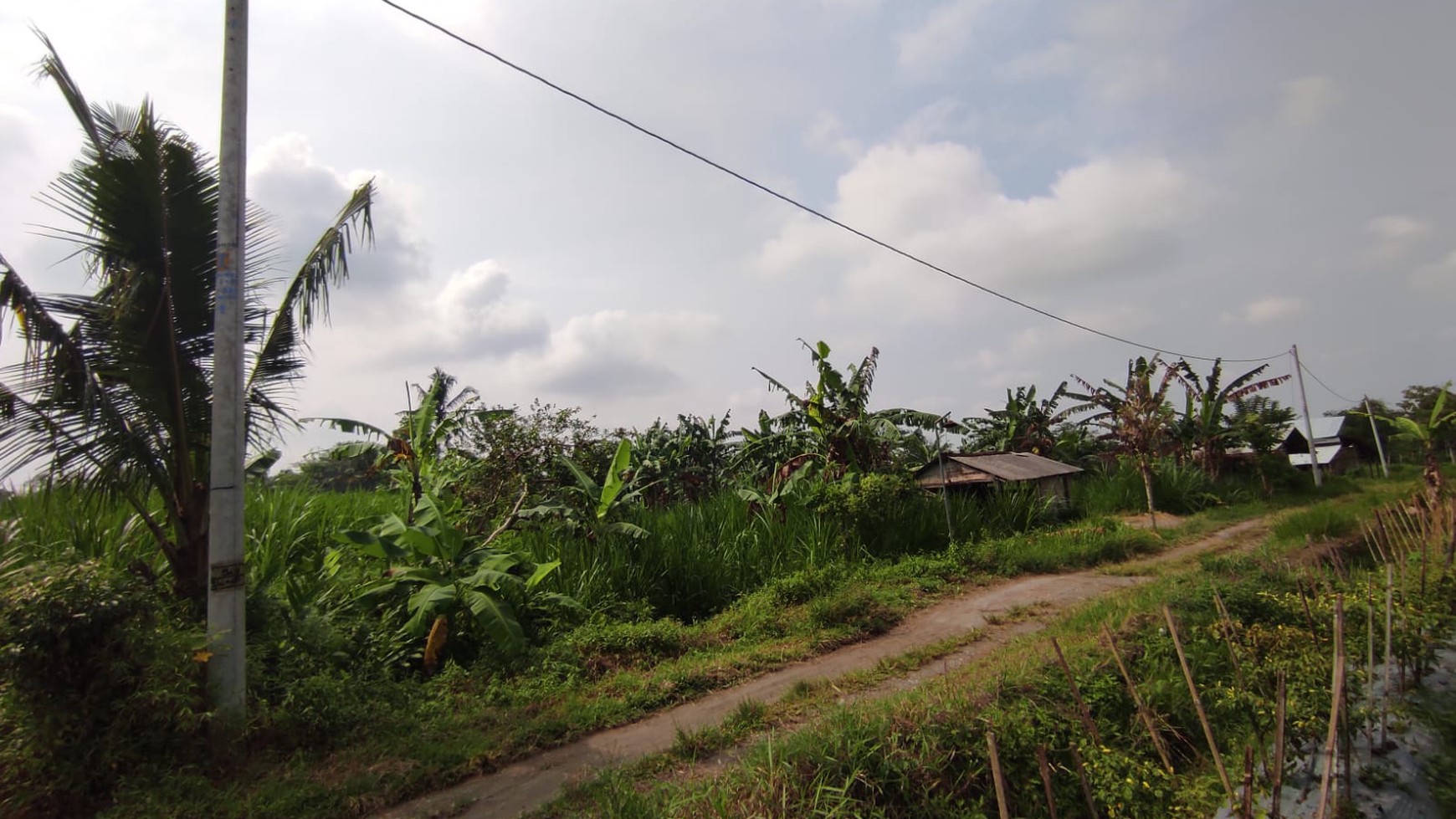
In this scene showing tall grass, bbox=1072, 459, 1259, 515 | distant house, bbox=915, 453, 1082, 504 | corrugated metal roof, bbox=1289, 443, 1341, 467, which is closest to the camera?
distant house, bbox=915, 453, 1082, 504

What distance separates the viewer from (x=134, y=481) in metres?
5.04

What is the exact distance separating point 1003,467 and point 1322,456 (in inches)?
1172

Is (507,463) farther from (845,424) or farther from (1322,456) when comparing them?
(1322,456)

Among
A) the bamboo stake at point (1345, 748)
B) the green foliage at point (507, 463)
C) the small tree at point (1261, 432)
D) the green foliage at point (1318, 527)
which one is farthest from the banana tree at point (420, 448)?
the small tree at point (1261, 432)

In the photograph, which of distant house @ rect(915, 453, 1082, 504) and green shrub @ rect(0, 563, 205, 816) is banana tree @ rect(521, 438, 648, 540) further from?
distant house @ rect(915, 453, 1082, 504)

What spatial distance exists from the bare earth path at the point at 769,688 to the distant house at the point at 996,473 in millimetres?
3376

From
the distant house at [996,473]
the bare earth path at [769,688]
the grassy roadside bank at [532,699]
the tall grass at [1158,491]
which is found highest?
the distant house at [996,473]

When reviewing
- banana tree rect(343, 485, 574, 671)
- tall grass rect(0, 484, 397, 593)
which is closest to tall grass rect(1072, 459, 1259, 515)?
banana tree rect(343, 485, 574, 671)

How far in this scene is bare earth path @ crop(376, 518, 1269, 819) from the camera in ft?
13.3

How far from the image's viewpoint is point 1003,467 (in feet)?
48.0

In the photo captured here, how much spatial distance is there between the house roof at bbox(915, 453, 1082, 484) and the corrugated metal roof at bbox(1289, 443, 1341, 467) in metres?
22.5

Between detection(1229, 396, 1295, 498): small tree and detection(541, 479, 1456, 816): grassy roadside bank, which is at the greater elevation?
detection(1229, 396, 1295, 498): small tree

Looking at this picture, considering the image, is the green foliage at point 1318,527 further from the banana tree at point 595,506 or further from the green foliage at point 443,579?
the green foliage at point 443,579

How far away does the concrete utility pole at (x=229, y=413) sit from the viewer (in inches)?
177
